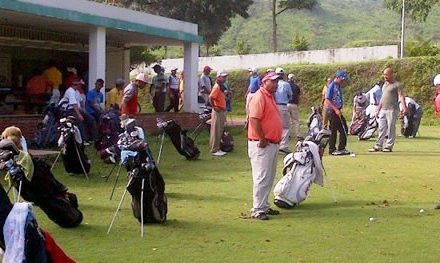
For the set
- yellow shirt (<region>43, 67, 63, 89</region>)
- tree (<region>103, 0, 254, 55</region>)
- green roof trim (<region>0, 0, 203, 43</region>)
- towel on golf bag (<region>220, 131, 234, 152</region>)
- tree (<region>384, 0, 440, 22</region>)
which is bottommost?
towel on golf bag (<region>220, 131, 234, 152</region>)

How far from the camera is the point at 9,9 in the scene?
50.5 ft

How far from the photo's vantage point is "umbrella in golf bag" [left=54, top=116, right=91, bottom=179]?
1213cm

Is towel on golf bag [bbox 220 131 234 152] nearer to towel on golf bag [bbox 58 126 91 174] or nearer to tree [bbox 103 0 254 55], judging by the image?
towel on golf bag [bbox 58 126 91 174]

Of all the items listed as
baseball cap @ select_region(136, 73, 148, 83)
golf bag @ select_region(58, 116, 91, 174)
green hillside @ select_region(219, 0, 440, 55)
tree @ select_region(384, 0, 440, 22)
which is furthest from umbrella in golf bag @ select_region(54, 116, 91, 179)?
green hillside @ select_region(219, 0, 440, 55)

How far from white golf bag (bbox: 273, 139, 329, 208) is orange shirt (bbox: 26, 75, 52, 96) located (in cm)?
1114

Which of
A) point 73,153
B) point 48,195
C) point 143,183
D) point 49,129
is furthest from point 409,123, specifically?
point 48,195

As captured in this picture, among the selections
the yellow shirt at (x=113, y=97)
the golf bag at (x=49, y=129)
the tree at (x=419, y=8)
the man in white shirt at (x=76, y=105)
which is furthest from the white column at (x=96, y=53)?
the tree at (x=419, y=8)

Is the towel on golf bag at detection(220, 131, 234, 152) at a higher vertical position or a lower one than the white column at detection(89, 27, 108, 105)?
lower

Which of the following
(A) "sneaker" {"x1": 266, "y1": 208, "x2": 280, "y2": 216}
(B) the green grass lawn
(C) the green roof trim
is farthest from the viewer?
(C) the green roof trim

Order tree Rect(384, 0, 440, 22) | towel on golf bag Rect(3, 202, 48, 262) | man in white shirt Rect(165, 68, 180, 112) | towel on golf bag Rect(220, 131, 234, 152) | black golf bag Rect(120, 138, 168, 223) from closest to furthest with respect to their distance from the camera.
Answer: towel on golf bag Rect(3, 202, 48, 262)
black golf bag Rect(120, 138, 168, 223)
towel on golf bag Rect(220, 131, 234, 152)
man in white shirt Rect(165, 68, 180, 112)
tree Rect(384, 0, 440, 22)

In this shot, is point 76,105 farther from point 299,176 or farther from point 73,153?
point 299,176

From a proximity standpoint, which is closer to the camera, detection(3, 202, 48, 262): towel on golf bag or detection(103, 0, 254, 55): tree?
detection(3, 202, 48, 262): towel on golf bag

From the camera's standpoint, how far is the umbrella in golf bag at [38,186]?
7812 mm

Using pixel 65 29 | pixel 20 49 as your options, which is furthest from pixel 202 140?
pixel 20 49
